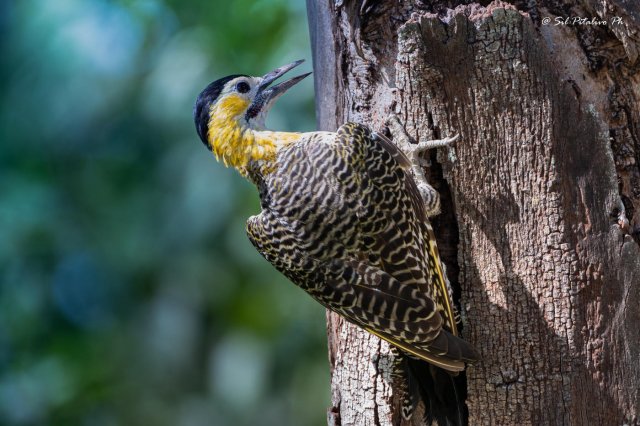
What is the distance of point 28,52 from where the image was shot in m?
8.61

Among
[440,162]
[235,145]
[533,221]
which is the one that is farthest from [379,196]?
[235,145]

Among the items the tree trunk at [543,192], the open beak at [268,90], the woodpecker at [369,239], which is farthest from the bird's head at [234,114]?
the tree trunk at [543,192]

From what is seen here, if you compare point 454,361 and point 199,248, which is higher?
point 199,248

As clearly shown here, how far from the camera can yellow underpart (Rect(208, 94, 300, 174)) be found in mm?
4227

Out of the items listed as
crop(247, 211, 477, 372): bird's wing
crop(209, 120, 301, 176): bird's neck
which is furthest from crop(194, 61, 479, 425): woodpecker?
crop(209, 120, 301, 176): bird's neck

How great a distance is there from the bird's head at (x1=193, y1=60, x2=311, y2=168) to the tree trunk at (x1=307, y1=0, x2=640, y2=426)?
1015 millimetres

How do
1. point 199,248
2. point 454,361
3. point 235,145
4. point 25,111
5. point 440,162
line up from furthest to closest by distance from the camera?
point 25,111, point 199,248, point 235,145, point 440,162, point 454,361

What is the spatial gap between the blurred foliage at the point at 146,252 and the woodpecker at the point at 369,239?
3.74 m

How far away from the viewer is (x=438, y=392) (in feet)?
12.1

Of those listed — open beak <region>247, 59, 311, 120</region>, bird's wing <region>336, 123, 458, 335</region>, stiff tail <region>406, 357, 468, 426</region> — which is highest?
open beak <region>247, 59, 311, 120</region>

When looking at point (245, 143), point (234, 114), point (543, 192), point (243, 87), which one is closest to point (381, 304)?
point (543, 192)

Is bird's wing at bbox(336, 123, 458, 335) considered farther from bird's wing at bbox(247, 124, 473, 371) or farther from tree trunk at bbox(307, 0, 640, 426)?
tree trunk at bbox(307, 0, 640, 426)

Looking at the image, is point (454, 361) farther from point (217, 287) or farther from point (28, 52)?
point (28, 52)

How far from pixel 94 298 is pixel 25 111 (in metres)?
2.31
